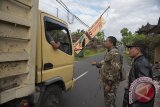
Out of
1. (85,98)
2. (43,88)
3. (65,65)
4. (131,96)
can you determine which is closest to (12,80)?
(43,88)

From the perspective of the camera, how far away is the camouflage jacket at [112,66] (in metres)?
6.46

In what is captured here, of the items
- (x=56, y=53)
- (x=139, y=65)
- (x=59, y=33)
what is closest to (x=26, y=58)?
(x=56, y=53)

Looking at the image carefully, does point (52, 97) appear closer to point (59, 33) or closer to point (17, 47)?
point (59, 33)

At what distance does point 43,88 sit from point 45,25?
117cm

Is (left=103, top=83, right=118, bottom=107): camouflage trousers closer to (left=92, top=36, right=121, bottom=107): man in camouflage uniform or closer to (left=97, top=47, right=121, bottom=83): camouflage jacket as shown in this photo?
(left=92, top=36, right=121, bottom=107): man in camouflage uniform

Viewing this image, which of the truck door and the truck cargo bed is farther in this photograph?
the truck door

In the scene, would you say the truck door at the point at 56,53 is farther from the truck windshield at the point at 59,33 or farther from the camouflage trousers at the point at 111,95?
the camouflage trousers at the point at 111,95

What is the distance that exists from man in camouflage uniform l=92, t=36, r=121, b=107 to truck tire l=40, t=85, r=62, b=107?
111 cm

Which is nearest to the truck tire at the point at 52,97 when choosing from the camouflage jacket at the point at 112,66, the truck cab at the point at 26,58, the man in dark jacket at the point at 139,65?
the truck cab at the point at 26,58

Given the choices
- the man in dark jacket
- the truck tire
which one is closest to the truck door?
the truck tire

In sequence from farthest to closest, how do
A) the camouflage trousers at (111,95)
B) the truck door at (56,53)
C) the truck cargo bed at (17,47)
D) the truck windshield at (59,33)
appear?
the camouflage trousers at (111,95) < the truck windshield at (59,33) < the truck door at (56,53) < the truck cargo bed at (17,47)

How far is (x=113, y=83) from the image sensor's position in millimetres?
6594

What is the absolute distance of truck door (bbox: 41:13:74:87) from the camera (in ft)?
18.1

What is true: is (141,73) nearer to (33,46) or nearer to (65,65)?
(33,46)
